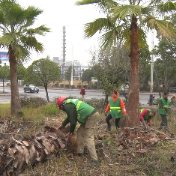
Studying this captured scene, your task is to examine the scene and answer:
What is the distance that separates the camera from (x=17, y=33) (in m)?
9.07

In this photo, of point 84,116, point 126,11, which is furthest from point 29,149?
point 126,11

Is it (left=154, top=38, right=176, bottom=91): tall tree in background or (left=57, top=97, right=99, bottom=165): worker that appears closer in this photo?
(left=57, top=97, right=99, bottom=165): worker

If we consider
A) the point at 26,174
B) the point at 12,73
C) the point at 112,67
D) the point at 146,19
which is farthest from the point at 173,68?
the point at 26,174

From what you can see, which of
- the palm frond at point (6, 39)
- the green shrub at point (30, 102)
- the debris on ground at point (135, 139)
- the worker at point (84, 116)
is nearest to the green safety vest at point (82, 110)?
the worker at point (84, 116)

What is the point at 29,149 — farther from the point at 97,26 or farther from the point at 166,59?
the point at 166,59

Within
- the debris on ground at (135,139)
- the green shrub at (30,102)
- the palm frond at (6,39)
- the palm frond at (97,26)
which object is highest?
the palm frond at (97,26)

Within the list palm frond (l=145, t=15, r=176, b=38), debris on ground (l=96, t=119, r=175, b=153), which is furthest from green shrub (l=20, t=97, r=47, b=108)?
palm frond (l=145, t=15, r=176, b=38)

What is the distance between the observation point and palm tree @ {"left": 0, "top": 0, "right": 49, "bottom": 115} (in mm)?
8641

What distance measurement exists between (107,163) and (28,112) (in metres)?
5.97

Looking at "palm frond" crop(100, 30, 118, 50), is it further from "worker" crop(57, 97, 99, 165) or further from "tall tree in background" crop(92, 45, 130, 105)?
"tall tree in background" crop(92, 45, 130, 105)

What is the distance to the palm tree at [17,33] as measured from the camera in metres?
8.64

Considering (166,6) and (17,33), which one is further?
(17,33)

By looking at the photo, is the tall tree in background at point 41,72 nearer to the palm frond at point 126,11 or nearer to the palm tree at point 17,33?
the palm tree at point 17,33

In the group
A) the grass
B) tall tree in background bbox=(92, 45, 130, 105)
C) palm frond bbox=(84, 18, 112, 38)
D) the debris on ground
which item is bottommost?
the grass
